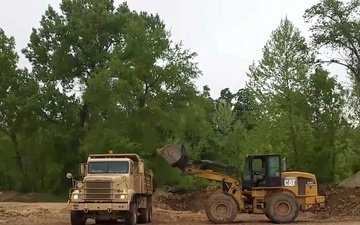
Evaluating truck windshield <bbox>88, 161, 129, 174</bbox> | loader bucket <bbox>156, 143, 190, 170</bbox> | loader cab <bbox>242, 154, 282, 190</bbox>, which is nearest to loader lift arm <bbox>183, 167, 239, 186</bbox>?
loader bucket <bbox>156, 143, 190, 170</bbox>

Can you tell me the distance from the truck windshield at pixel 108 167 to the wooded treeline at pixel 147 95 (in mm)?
21143

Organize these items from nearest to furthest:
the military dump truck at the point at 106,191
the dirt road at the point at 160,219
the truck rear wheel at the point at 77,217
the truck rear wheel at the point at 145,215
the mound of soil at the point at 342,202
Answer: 1. the military dump truck at the point at 106,191
2. the truck rear wheel at the point at 77,217
3. the truck rear wheel at the point at 145,215
4. the dirt road at the point at 160,219
5. the mound of soil at the point at 342,202

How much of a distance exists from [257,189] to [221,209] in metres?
1.90

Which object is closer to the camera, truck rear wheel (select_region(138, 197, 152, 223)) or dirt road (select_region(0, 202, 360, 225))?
truck rear wheel (select_region(138, 197, 152, 223))

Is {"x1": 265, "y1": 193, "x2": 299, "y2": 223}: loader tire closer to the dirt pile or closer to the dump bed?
the dump bed

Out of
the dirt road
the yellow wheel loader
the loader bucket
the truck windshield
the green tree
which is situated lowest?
the dirt road

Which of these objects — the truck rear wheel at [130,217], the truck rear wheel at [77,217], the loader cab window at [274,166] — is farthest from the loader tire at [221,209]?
the truck rear wheel at [77,217]

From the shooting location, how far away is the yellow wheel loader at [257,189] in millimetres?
27031

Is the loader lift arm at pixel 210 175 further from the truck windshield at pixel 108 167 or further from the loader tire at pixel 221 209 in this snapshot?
the truck windshield at pixel 108 167

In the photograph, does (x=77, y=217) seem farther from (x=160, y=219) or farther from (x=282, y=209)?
(x=282, y=209)

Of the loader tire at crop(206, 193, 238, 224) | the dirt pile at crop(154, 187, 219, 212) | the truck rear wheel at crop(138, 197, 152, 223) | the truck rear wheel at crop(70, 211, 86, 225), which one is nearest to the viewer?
Answer: the truck rear wheel at crop(70, 211, 86, 225)

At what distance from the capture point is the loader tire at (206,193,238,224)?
88.5 ft

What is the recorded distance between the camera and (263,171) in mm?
27812

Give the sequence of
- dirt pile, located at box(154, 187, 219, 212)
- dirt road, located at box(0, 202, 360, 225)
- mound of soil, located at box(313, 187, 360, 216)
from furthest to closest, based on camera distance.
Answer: dirt pile, located at box(154, 187, 219, 212)
mound of soil, located at box(313, 187, 360, 216)
dirt road, located at box(0, 202, 360, 225)
